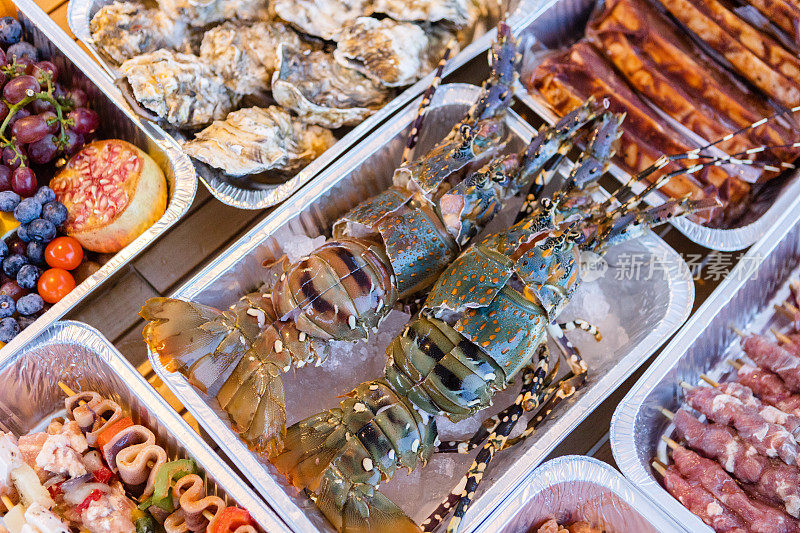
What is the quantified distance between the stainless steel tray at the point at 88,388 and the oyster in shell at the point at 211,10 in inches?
51.9

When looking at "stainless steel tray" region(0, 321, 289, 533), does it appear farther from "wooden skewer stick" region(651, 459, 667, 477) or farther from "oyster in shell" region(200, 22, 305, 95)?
"wooden skewer stick" region(651, 459, 667, 477)

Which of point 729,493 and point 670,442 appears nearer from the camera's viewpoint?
point 729,493

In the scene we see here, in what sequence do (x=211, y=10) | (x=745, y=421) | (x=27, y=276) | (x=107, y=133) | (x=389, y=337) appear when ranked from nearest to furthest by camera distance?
1. (x=745, y=421)
2. (x=27, y=276)
3. (x=389, y=337)
4. (x=211, y=10)
5. (x=107, y=133)

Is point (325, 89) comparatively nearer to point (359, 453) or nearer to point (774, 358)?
point (359, 453)

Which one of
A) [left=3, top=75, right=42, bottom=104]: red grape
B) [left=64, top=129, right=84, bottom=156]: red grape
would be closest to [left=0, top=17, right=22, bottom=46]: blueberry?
[left=3, top=75, right=42, bottom=104]: red grape

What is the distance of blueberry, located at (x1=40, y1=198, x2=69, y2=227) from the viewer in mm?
2434

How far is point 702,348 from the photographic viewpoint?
95.7 inches

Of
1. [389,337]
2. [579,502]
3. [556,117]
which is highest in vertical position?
[556,117]

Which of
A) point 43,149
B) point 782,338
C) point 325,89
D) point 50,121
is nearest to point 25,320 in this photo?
point 43,149

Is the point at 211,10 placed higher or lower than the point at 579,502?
higher

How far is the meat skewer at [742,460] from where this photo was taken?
206 cm

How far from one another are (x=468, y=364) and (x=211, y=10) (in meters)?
1.79

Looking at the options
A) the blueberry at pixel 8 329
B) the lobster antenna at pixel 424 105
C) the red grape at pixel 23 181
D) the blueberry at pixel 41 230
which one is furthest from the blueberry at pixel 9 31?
the lobster antenna at pixel 424 105

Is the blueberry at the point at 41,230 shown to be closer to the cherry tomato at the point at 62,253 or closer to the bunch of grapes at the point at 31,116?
the cherry tomato at the point at 62,253
